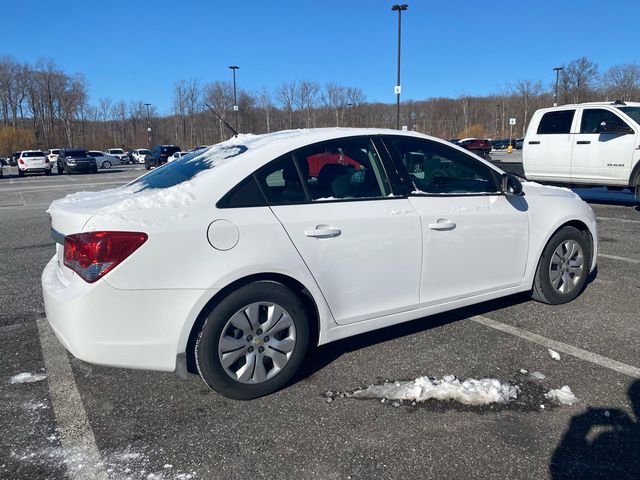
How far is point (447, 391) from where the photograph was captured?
9.62 feet

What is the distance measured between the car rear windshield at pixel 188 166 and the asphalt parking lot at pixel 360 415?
4.25ft

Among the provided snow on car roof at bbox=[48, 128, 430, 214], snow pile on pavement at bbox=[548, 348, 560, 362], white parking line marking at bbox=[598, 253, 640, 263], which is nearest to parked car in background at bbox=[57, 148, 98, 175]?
snow on car roof at bbox=[48, 128, 430, 214]

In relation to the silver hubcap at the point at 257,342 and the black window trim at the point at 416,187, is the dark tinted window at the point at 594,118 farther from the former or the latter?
the silver hubcap at the point at 257,342

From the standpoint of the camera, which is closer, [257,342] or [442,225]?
[257,342]

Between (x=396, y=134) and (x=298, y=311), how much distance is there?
149 cm

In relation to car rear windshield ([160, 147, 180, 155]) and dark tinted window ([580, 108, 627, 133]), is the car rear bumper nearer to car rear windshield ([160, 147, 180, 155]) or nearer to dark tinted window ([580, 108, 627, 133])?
dark tinted window ([580, 108, 627, 133])

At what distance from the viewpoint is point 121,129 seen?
4232 inches

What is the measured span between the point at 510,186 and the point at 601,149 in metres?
7.14

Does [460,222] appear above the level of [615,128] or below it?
below

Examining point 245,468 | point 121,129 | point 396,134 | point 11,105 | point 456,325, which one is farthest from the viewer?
point 121,129

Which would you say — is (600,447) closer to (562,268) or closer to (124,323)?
(562,268)

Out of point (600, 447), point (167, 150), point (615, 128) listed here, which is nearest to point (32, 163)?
point (167, 150)

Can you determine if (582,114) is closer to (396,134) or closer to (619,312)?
(619,312)

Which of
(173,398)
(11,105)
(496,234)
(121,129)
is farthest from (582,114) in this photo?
(121,129)
